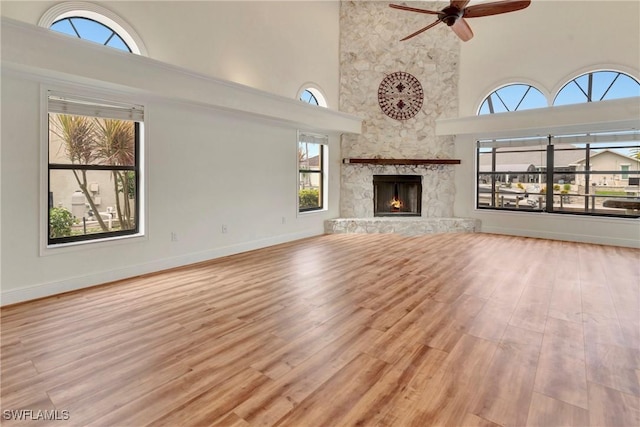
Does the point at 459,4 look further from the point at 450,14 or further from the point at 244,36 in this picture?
the point at 244,36

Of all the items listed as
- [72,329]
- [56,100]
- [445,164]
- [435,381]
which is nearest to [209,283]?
[72,329]

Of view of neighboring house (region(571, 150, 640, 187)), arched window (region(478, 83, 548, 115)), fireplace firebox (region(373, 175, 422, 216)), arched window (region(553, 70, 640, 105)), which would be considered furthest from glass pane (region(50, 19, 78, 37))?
view of neighboring house (region(571, 150, 640, 187))

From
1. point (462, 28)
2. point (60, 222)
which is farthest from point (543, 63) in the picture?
point (60, 222)

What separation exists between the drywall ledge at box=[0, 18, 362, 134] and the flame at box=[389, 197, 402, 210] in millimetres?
3801

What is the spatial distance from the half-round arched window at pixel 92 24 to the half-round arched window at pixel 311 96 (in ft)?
10.6

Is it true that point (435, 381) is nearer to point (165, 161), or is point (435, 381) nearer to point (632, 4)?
point (165, 161)

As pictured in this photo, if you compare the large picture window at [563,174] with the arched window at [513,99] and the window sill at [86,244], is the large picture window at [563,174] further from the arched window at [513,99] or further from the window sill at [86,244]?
the window sill at [86,244]

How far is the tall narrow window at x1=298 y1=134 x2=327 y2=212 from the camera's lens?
7266 millimetres

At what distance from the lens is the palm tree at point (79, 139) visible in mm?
3866

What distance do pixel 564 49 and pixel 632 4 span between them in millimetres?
1098

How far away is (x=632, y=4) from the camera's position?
240 inches

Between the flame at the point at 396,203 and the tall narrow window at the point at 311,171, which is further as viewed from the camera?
the flame at the point at 396,203

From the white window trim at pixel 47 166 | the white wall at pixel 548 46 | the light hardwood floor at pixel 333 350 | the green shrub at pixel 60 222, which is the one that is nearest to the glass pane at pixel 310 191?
the light hardwood floor at pixel 333 350

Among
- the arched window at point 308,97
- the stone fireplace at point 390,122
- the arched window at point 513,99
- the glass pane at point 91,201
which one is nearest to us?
the glass pane at point 91,201
